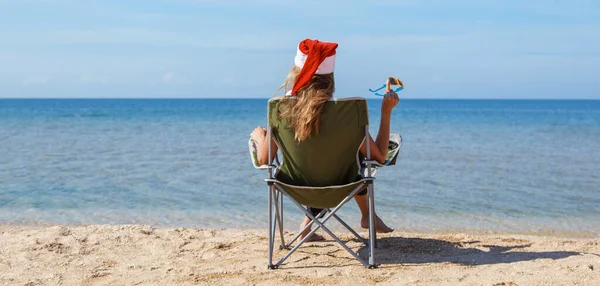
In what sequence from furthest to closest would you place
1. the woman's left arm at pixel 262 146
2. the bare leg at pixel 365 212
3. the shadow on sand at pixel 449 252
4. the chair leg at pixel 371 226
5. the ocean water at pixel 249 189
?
the ocean water at pixel 249 189
the bare leg at pixel 365 212
the shadow on sand at pixel 449 252
the woman's left arm at pixel 262 146
the chair leg at pixel 371 226

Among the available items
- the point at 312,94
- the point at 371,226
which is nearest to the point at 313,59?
the point at 312,94

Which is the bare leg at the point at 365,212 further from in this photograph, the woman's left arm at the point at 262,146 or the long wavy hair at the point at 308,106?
the long wavy hair at the point at 308,106

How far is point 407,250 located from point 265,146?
122 cm

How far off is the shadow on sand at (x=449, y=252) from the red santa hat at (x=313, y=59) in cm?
118

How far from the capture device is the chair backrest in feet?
11.5

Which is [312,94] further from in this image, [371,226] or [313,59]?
[371,226]

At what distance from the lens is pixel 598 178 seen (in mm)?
8461

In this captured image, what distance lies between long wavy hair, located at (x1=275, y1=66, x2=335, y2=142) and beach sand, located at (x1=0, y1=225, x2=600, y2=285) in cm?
81

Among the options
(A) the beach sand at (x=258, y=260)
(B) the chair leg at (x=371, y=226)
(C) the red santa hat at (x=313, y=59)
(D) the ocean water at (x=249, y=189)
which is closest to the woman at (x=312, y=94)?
(C) the red santa hat at (x=313, y=59)

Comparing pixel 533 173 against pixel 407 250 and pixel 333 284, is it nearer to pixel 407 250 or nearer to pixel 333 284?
pixel 407 250

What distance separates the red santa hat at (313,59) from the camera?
3545mm

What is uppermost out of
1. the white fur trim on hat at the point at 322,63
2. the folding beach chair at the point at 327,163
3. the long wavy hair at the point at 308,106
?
the white fur trim on hat at the point at 322,63

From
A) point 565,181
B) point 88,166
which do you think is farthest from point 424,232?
point 88,166

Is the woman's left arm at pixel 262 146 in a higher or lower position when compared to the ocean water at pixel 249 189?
higher
